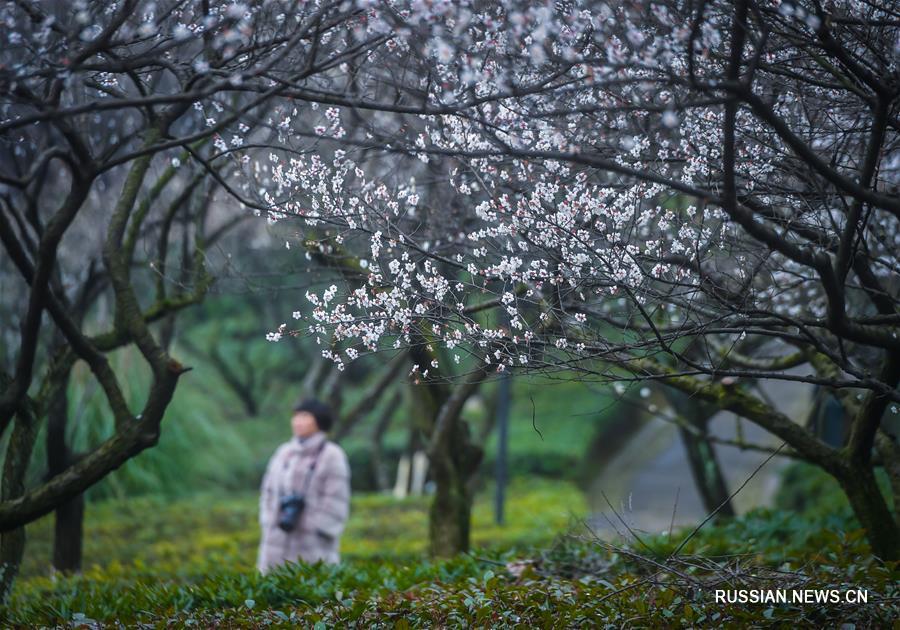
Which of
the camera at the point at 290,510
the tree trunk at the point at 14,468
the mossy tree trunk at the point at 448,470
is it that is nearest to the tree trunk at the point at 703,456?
the mossy tree trunk at the point at 448,470

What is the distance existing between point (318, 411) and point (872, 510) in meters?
4.12

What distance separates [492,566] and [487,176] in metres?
2.33

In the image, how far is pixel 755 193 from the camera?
4.12 meters

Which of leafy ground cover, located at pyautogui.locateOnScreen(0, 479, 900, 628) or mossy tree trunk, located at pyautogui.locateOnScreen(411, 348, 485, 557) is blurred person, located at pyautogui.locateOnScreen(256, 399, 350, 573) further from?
mossy tree trunk, located at pyautogui.locateOnScreen(411, 348, 485, 557)

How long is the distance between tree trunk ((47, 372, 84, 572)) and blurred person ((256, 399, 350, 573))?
4.77 ft

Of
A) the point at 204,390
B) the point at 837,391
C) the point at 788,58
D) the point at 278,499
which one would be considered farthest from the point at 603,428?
the point at 788,58

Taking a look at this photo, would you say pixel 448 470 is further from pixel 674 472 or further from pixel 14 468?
pixel 674 472

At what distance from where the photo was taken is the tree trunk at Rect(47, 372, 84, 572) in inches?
268

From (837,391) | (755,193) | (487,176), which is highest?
(487,176)

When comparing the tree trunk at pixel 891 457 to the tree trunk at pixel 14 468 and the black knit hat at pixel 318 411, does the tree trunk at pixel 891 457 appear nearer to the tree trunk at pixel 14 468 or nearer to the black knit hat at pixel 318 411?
the black knit hat at pixel 318 411

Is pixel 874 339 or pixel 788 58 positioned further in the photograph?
pixel 788 58

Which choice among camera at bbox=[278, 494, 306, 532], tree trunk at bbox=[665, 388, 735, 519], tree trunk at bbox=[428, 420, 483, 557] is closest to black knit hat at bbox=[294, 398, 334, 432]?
camera at bbox=[278, 494, 306, 532]

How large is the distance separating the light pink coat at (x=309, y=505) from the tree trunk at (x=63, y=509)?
144 centimetres

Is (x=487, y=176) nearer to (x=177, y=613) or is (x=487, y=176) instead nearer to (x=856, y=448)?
(x=856, y=448)
